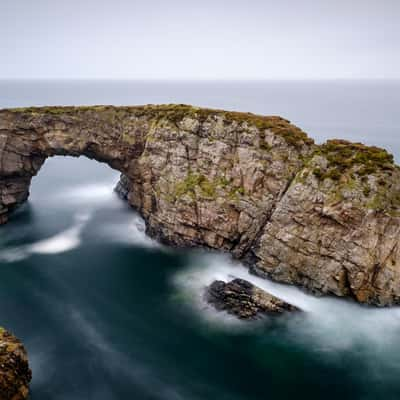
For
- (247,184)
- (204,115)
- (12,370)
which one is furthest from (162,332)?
(204,115)

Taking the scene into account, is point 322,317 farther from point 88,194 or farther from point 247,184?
point 88,194

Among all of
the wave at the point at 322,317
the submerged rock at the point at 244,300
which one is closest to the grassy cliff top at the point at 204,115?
the wave at the point at 322,317

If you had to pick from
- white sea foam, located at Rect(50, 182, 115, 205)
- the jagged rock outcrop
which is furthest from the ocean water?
white sea foam, located at Rect(50, 182, 115, 205)

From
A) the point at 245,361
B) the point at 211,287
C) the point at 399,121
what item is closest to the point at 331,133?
the point at 399,121

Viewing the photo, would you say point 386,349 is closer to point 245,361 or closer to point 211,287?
point 245,361

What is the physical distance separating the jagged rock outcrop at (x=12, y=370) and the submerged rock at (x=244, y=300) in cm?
2206

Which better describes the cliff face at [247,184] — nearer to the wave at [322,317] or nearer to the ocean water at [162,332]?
the wave at [322,317]

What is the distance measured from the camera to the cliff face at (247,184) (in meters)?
45.4

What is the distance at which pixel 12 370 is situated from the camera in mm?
29375

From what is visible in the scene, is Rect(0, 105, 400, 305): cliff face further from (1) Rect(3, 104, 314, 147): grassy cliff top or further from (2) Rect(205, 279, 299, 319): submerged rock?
(2) Rect(205, 279, 299, 319): submerged rock

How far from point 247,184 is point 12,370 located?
119ft

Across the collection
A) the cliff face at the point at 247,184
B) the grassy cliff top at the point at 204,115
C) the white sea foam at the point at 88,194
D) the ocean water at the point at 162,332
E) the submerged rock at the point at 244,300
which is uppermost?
the grassy cliff top at the point at 204,115

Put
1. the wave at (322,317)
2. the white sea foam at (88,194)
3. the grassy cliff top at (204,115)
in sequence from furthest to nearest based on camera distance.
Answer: the white sea foam at (88,194), the grassy cliff top at (204,115), the wave at (322,317)

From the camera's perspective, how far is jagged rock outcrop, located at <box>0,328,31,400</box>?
28.7 metres
